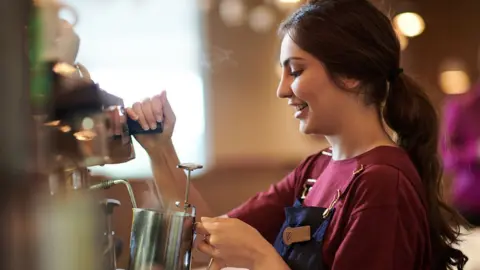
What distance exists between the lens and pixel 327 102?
627mm

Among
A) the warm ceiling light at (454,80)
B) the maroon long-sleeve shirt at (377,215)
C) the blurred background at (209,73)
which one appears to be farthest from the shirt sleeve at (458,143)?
the maroon long-sleeve shirt at (377,215)

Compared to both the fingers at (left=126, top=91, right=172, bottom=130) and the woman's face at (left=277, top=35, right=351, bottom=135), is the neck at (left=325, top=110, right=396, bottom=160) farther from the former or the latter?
the fingers at (left=126, top=91, right=172, bottom=130)

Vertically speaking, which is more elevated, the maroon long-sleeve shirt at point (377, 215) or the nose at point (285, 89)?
the nose at point (285, 89)

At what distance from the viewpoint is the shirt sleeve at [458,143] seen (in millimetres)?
1629

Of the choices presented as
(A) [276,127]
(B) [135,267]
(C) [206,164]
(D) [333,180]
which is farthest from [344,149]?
(A) [276,127]

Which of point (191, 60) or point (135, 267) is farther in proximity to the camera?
point (191, 60)

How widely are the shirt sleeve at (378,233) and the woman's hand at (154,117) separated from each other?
0.70ft

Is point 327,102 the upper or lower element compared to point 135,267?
upper

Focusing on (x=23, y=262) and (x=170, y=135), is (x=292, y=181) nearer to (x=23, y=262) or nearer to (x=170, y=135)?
(x=170, y=135)

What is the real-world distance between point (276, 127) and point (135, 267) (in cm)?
99

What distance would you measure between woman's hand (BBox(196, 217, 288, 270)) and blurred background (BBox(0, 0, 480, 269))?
0.26 feet

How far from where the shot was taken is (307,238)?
0.61 m

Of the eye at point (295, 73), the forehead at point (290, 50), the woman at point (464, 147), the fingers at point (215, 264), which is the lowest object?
the woman at point (464, 147)

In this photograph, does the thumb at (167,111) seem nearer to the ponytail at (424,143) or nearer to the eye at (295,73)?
the eye at (295,73)
